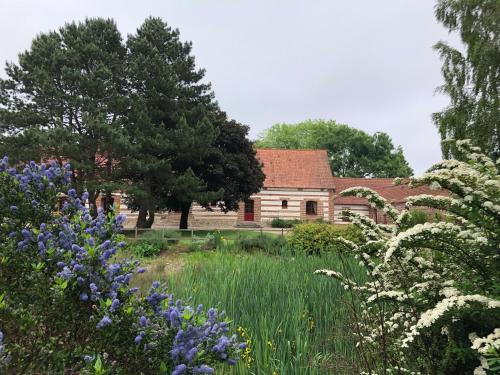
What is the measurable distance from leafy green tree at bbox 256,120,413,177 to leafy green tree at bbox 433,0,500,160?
31889 mm

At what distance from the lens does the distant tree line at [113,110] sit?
18.0 metres

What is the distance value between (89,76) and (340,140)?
39.0 m

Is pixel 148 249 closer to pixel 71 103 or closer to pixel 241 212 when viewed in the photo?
pixel 71 103

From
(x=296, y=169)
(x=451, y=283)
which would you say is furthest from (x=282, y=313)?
(x=296, y=169)

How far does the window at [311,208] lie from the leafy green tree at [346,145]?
19.3m

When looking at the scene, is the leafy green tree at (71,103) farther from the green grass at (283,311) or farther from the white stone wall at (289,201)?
the white stone wall at (289,201)

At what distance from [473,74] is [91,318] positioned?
1840 cm

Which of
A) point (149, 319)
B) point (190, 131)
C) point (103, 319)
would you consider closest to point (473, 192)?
point (149, 319)

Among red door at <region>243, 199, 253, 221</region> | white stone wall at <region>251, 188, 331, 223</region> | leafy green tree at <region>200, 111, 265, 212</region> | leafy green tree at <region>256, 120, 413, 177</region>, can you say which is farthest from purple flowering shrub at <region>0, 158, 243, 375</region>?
leafy green tree at <region>256, 120, 413, 177</region>

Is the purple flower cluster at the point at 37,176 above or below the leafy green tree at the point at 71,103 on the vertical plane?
below

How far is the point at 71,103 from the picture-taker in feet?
60.4

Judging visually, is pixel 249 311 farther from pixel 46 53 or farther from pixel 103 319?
pixel 46 53

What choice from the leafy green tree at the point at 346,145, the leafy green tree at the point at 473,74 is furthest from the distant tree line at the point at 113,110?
the leafy green tree at the point at 346,145

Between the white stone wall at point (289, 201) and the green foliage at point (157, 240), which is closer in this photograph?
the green foliage at point (157, 240)
